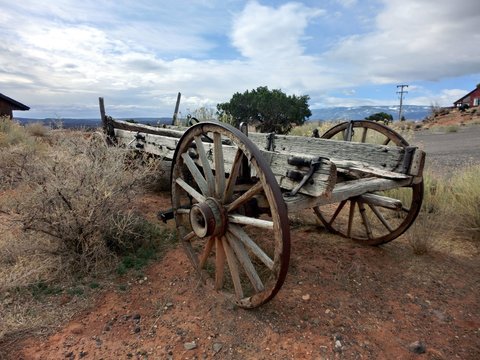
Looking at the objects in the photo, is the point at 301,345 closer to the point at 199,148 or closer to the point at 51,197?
the point at 199,148

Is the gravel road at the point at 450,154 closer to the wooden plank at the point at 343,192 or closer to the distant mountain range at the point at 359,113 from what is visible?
the distant mountain range at the point at 359,113

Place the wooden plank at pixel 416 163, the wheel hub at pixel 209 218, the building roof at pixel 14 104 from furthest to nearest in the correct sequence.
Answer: the building roof at pixel 14 104 → the wooden plank at pixel 416 163 → the wheel hub at pixel 209 218

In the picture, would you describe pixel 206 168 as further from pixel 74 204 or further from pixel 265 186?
pixel 74 204

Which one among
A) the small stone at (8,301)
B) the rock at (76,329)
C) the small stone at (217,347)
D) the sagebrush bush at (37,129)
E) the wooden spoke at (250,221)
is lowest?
the small stone at (217,347)

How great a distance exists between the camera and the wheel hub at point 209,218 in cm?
247

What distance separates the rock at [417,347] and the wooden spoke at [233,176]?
1546 mm

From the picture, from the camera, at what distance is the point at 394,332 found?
2.45 metres

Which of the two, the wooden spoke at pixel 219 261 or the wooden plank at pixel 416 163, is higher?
the wooden plank at pixel 416 163

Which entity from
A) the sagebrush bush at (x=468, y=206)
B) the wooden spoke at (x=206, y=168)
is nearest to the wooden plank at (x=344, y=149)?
the wooden spoke at (x=206, y=168)

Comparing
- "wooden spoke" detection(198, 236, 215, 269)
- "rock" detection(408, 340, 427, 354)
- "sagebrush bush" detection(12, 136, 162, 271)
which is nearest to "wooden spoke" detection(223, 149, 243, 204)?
"wooden spoke" detection(198, 236, 215, 269)

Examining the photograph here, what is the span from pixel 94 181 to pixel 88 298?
103 cm

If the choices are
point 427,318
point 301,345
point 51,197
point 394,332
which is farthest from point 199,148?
point 427,318

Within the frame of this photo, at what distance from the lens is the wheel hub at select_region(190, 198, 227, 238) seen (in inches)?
97.3

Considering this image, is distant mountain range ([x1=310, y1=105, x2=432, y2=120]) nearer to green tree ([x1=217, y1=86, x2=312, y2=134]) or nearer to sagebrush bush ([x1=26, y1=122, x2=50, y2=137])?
green tree ([x1=217, y1=86, x2=312, y2=134])
